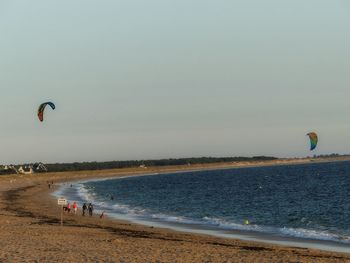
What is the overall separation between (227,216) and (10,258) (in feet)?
82.0

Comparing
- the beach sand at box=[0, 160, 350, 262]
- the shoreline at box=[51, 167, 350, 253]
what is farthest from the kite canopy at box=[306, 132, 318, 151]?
the beach sand at box=[0, 160, 350, 262]

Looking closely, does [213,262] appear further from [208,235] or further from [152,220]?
[152,220]

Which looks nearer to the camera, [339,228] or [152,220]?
[339,228]

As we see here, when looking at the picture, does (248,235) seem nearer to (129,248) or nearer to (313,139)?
(129,248)

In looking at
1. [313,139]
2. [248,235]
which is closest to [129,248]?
[248,235]

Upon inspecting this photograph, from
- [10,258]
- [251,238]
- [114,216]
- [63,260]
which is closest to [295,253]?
[251,238]

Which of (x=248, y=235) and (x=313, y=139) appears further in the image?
(x=313, y=139)

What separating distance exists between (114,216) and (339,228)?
16.1 m

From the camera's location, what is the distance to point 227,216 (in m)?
40.4

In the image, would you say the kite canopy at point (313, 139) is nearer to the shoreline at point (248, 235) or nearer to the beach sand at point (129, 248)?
the shoreline at point (248, 235)

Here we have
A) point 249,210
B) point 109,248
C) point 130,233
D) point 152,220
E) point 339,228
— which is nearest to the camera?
point 109,248

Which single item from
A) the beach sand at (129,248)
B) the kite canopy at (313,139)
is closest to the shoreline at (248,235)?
the beach sand at (129,248)

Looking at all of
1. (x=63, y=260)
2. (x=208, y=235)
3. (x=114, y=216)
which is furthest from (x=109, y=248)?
Answer: (x=114, y=216)

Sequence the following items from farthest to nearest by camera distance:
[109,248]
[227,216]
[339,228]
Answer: [227,216]
[339,228]
[109,248]
